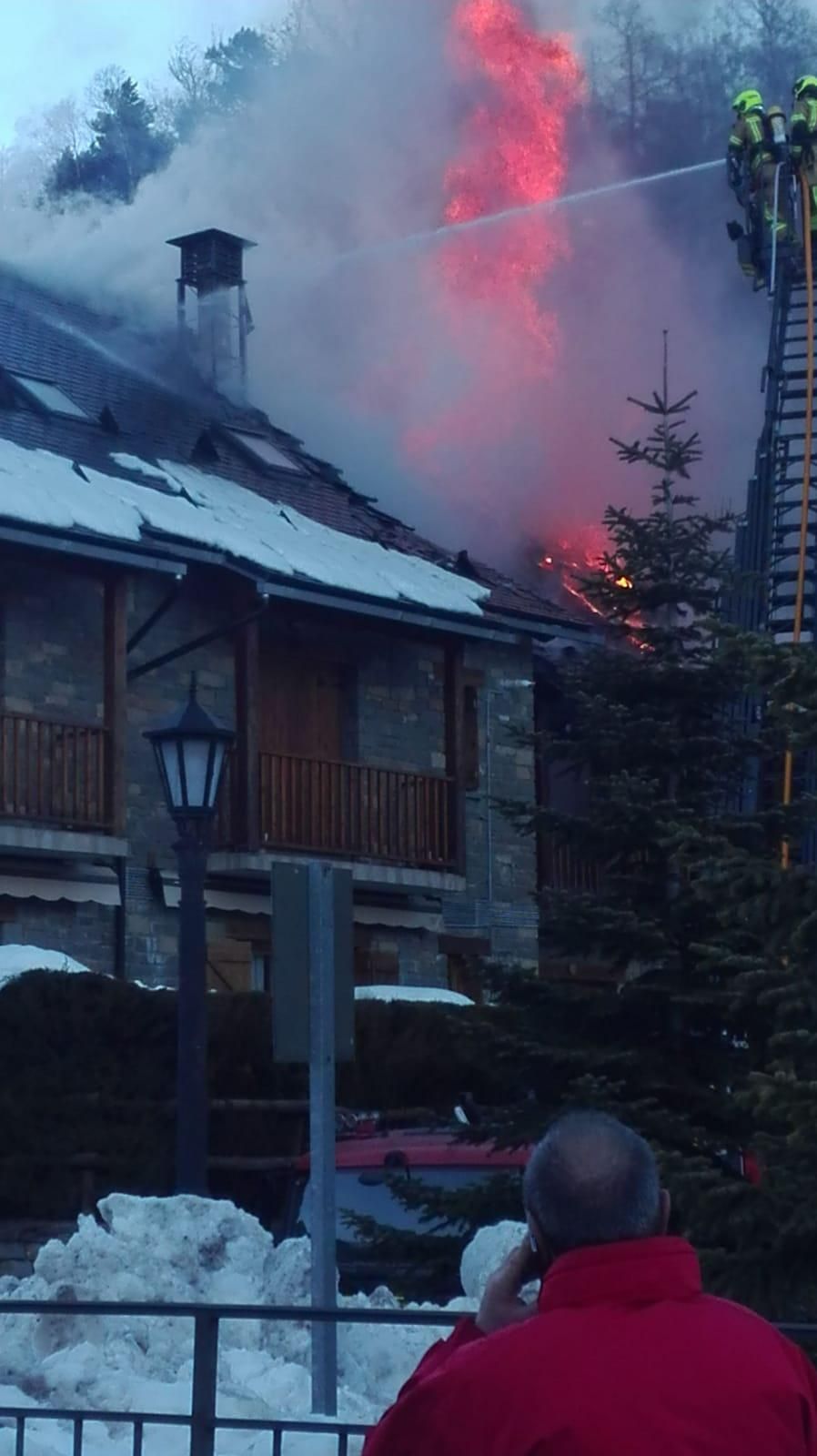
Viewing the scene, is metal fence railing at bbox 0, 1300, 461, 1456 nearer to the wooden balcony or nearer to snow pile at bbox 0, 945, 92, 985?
snow pile at bbox 0, 945, 92, 985

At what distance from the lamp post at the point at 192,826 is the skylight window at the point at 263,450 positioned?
44.2 ft

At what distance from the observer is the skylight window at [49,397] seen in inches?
862

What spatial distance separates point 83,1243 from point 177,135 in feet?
150

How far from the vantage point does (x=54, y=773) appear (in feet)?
61.6

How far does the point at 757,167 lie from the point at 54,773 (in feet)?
27.7

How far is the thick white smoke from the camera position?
1220 inches

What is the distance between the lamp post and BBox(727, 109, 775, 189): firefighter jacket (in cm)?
1120

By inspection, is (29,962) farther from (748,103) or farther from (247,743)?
(748,103)

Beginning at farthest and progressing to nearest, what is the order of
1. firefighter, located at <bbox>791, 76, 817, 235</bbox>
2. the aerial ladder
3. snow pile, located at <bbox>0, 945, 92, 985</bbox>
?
firefighter, located at <bbox>791, 76, 817, 235</bbox>
the aerial ladder
snow pile, located at <bbox>0, 945, 92, 985</bbox>

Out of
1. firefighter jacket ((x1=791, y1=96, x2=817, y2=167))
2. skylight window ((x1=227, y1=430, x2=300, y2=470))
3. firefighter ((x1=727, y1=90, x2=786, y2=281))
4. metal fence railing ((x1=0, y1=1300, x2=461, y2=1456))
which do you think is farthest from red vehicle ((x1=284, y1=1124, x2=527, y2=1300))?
skylight window ((x1=227, y1=430, x2=300, y2=470))

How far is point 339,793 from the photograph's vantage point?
2123 cm

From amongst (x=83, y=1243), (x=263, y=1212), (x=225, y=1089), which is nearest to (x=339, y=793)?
(x=225, y=1089)

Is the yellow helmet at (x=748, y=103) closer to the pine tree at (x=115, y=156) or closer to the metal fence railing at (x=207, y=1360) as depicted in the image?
the metal fence railing at (x=207, y=1360)

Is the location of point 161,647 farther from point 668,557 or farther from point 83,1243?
point 83,1243
